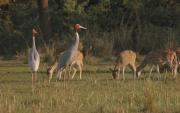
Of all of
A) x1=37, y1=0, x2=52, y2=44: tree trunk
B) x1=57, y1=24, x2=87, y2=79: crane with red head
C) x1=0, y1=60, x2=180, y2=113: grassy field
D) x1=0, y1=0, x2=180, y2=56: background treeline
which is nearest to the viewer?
x1=0, y1=60, x2=180, y2=113: grassy field

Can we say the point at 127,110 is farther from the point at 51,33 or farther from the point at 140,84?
the point at 51,33

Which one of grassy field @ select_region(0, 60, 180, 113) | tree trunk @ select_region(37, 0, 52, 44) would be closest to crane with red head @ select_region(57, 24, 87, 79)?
grassy field @ select_region(0, 60, 180, 113)

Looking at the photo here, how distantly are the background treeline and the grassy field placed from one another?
14317mm

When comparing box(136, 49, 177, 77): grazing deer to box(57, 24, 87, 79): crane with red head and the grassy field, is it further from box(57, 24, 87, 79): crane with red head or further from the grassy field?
box(57, 24, 87, 79): crane with red head

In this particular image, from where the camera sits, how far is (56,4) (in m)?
38.2

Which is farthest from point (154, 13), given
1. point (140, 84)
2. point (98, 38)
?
point (140, 84)

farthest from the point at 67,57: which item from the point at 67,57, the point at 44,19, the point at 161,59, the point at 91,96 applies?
the point at 44,19

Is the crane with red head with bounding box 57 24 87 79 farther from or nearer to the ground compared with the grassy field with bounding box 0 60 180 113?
farther from the ground

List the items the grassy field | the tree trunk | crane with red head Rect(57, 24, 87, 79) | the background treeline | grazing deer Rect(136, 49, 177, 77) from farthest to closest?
the tree trunk, the background treeline, grazing deer Rect(136, 49, 177, 77), crane with red head Rect(57, 24, 87, 79), the grassy field

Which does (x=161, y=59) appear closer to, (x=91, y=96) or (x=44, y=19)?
(x=91, y=96)

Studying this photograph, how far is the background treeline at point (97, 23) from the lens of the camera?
1323 inches

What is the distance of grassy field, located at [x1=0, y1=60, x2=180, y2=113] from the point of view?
1223 centimetres

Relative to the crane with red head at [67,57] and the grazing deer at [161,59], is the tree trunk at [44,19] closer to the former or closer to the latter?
the grazing deer at [161,59]

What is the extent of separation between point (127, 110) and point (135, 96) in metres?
1.84
